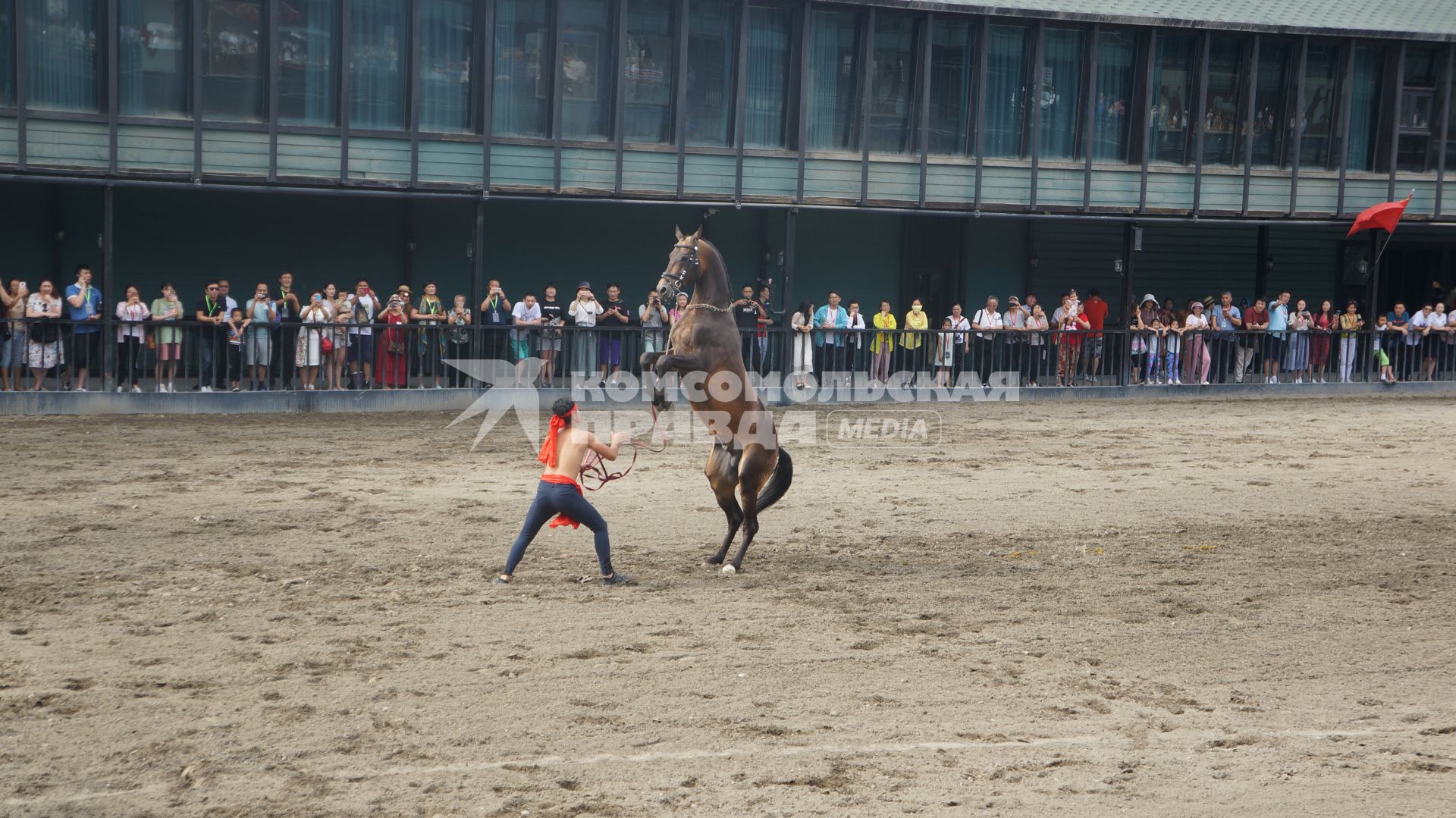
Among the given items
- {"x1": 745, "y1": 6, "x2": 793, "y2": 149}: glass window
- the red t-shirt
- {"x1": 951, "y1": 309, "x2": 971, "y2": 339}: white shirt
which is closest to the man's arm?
{"x1": 951, "y1": 309, "x2": 971, "y2": 339}: white shirt

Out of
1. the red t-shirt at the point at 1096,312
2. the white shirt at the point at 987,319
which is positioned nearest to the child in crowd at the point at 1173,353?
the red t-shirt at the point at 1096,312

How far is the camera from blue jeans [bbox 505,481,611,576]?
10.0 metres

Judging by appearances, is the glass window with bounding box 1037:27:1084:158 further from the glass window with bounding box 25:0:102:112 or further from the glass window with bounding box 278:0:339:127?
the glass window with bounding box 25:0:102:112

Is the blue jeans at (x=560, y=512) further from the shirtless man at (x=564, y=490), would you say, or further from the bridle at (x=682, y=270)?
the bridle at (x=682, y=270)

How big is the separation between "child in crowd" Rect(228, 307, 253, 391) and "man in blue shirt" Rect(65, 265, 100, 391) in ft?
5.52

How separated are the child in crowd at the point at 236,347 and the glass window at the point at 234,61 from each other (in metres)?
3.37

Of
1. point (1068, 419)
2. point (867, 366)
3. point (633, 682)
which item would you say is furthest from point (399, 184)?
point (633, 682)

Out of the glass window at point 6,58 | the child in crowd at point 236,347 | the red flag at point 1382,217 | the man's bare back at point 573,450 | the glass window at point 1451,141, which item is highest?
the glass window at point 1451,141

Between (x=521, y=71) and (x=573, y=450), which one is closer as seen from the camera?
(x=573, y=450)

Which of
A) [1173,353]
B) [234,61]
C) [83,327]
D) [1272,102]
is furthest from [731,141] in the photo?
[1272,102]

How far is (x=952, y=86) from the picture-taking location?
82.7 feet

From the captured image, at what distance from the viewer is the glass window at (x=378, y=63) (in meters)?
21.5

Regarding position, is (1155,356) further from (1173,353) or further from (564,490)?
(564,490)

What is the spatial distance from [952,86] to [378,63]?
1012cm
